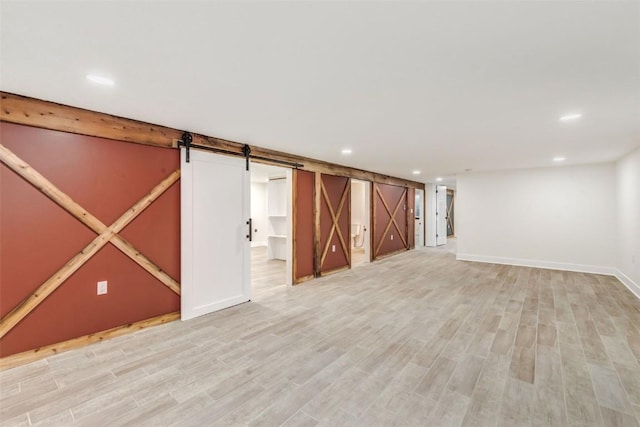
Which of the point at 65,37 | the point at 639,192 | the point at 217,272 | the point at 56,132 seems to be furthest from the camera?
the point at 639,192

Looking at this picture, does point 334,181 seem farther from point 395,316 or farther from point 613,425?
point 613,425

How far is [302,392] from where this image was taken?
2.20 m

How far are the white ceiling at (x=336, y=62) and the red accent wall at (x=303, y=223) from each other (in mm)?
2025

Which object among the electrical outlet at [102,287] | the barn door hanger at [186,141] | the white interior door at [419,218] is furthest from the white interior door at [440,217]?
the electrical outlet at [102,287]

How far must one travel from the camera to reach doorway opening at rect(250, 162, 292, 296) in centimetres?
545

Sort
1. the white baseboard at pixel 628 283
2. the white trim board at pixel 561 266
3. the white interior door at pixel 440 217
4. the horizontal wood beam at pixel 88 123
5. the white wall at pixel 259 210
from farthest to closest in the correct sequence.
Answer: the white interior door at pixel 440 217 → the white wall at pixel 259 210 → the white trim board at pixel 561 266 → the white baseboard at pixel 628 283 → the horizontal wood beam at pixel 88 123

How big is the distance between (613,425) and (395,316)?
Answer: 6.96 feet

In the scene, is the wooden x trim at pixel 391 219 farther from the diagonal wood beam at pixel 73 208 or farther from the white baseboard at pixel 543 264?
the diagonal wood beam at pixel 73 208

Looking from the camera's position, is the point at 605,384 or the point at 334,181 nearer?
Answer: the point at 605,384

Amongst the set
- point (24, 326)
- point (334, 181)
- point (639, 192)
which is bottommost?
point (24, 326)

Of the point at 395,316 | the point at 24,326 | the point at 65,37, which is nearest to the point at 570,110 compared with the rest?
the point at 395,316

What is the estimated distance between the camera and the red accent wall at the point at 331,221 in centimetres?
618

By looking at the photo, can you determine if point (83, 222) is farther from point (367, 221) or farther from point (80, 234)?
point (367, 221)

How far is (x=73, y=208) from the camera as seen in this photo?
2.86 metres
